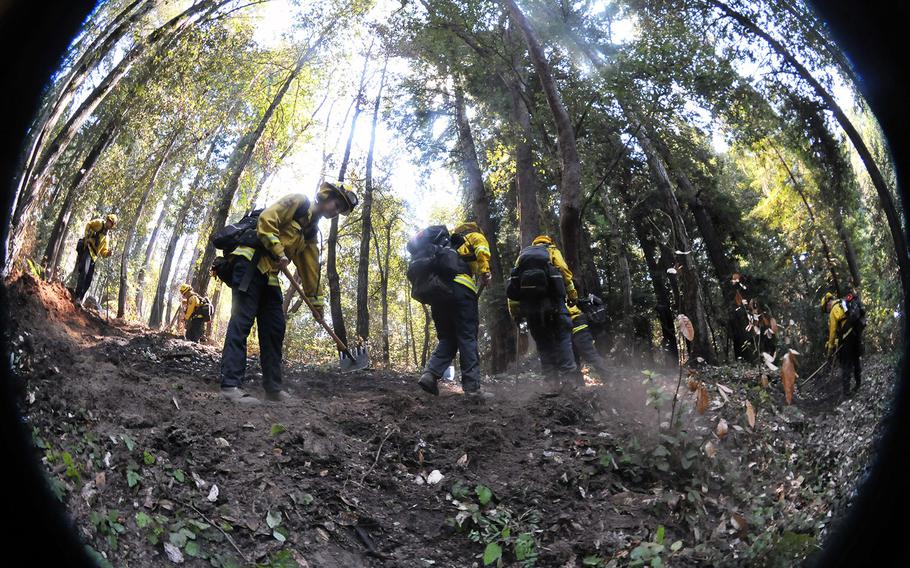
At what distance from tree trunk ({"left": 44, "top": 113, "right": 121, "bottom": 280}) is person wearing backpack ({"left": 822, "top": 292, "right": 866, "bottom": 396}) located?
451cm

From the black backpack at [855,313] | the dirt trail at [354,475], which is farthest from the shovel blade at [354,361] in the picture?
the black backpack at [855,313]

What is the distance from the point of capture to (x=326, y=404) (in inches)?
218

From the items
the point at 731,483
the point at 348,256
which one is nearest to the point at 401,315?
the point at 348,256

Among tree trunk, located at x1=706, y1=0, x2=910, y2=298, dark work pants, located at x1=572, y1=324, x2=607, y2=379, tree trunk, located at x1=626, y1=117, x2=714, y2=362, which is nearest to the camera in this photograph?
tree trunk, located at x1=706, y1=0, x2=910, y2=298

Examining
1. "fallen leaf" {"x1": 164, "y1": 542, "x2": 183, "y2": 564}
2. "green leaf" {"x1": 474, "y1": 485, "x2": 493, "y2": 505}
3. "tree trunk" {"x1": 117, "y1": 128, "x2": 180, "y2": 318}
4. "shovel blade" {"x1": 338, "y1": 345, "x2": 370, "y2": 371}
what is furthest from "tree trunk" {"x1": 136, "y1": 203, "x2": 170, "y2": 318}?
"fallen leaf" {"x1": 164, "y1": 542, "x2": 183, "y2": 564}

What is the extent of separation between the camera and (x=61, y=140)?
2.85m

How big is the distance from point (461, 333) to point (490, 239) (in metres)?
8.43

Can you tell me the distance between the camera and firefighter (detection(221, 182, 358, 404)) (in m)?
5.11

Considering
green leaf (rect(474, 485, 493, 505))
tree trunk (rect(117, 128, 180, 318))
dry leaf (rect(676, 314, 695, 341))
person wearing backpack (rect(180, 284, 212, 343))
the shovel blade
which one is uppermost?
tree trunk (rect(117, 128, 180, 318))

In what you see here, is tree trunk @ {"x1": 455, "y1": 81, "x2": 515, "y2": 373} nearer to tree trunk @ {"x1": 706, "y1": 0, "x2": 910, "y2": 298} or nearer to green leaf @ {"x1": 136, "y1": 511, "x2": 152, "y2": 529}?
green leaf @ {"x1": 136, "y1": 511, "x2": 152, "y2": 529}

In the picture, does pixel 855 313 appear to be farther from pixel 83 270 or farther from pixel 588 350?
pixel 83 270

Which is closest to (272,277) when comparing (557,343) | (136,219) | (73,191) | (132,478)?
(73,191)

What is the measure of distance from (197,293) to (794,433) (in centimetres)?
1182

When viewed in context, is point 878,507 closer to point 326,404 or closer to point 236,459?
point 236,459
